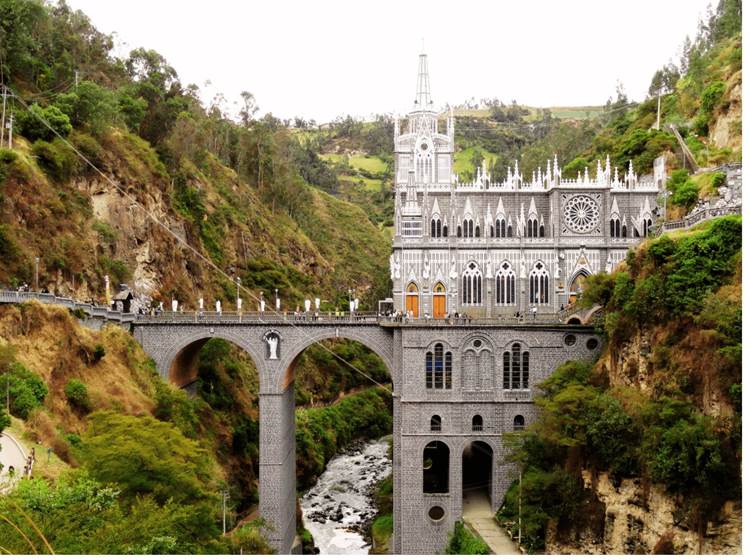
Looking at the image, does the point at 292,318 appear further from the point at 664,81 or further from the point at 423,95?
the point at 664,81

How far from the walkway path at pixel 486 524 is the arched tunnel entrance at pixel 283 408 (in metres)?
10.4

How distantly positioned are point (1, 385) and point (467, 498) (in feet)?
84.2

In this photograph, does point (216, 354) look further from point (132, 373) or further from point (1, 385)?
point (1, 385)

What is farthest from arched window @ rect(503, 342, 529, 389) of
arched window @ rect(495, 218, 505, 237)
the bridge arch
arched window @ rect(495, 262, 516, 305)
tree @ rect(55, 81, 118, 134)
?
tree @ rect(55, 81, 118, 134)

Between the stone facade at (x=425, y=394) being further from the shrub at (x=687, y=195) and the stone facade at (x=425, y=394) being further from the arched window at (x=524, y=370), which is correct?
the shrub at (x=687, y=195)

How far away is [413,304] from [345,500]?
16.1 m

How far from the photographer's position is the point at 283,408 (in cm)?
4734

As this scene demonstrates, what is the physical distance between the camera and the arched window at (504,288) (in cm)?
5200

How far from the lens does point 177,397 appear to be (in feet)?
151

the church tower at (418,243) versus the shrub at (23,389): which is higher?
the church tower at (418,243)

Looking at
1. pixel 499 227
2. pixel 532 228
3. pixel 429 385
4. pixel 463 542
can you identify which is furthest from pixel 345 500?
pixel 532 228

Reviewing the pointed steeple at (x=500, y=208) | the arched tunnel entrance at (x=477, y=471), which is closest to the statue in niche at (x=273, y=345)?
the arched tunnel entrance at (x=477, y=471)

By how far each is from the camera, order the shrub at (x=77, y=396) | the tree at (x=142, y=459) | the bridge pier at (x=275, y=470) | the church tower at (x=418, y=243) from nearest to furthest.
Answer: the tree at (x=142, y=459) < the shrub at (x=77, y=396) < the bridge pier at (x=275, y=470) < the church tower at (x=418, y=243)

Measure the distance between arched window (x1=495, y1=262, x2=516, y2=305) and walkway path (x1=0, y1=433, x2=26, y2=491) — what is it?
99.7 ft
